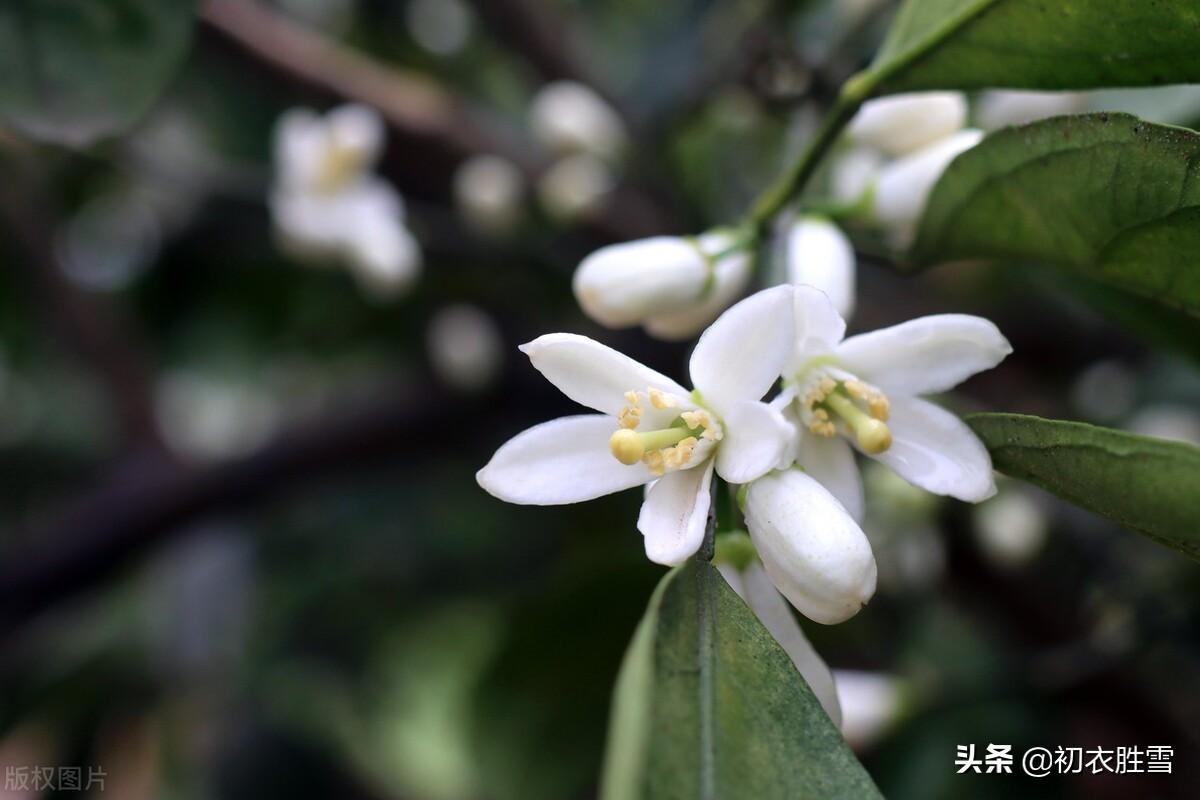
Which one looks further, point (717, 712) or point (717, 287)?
point (717, 287)

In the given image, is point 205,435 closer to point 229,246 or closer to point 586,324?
point 229,246

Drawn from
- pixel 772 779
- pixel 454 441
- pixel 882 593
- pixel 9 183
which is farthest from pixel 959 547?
pixel 9 183

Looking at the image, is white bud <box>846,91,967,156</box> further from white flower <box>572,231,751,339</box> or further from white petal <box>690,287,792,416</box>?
white petal <box>690,287,792,416</box>

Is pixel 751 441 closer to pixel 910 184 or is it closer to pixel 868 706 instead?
pixel 910 184

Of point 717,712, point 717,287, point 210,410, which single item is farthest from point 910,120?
point 210,410

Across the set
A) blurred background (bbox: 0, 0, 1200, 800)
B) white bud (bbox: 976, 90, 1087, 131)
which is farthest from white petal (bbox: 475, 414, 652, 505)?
white bud (bbox: 976, 90, 1087, 131)
